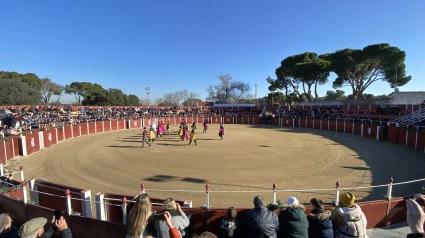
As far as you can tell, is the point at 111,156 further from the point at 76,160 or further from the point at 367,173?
the point at 367,173

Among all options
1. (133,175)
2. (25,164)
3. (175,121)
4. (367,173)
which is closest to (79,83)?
(175,121)

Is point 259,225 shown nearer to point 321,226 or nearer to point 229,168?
point 321,226

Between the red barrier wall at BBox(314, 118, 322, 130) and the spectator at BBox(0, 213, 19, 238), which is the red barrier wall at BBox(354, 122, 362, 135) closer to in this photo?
the red barrier wall at BBox(314, 118, 322, 130)

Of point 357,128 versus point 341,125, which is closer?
point 357,128

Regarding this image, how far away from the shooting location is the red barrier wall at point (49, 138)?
17109 mm

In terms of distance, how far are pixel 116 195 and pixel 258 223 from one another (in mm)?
3554

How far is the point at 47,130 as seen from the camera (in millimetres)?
17656

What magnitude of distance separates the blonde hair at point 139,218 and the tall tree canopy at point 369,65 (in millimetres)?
46377

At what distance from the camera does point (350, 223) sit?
3512 mm

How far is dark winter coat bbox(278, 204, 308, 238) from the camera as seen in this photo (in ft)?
10.9

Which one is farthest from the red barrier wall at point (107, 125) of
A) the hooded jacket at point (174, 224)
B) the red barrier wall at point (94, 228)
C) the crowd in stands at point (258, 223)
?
the hooded jacket at point (174, 224)

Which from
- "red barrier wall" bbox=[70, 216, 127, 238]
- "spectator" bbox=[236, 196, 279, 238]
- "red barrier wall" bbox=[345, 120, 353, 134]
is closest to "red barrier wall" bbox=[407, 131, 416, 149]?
Answer: "red barrier wall" bbox=[345, 120, 353, 134]

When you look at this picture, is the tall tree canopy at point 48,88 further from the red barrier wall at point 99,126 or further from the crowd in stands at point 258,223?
the crowd in stands at point 258,223

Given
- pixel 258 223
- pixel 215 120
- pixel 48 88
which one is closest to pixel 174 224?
pixel 258 223
